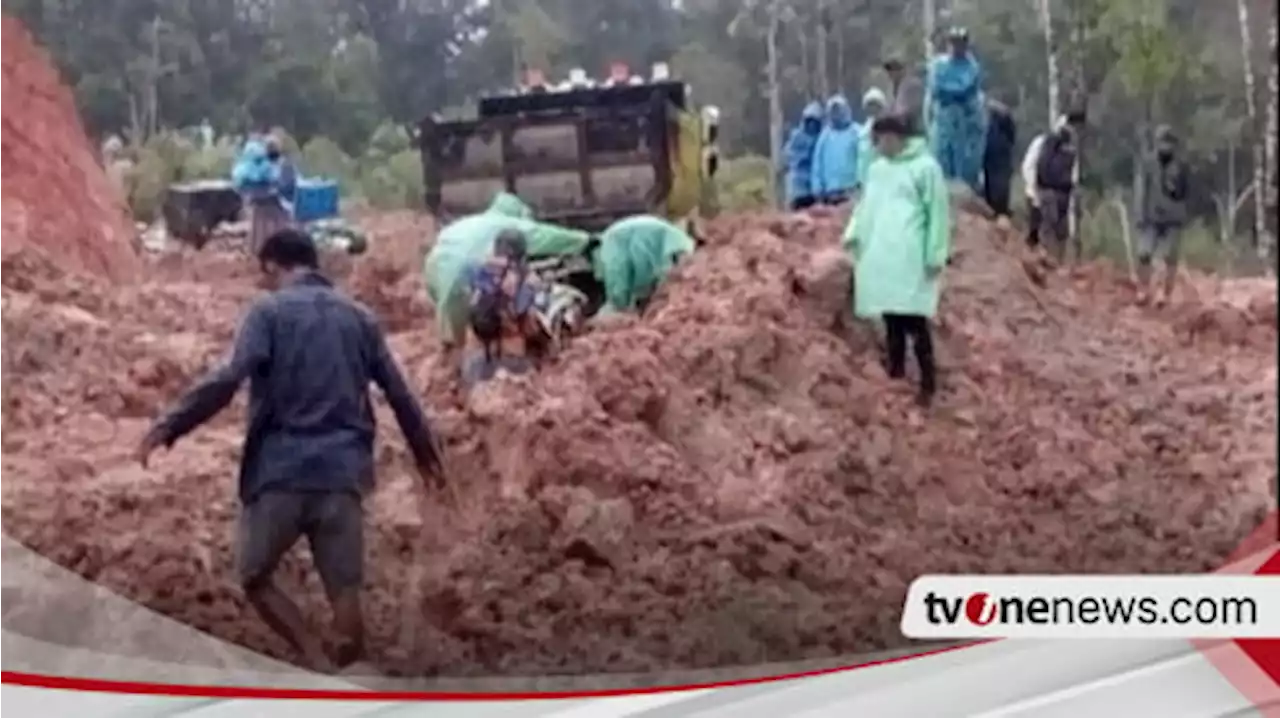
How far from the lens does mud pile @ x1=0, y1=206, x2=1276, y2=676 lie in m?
1.02

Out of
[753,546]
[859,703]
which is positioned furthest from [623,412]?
[859,703]

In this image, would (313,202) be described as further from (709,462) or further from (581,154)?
(709,462)

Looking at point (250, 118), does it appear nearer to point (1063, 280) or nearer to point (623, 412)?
point (623, 412)

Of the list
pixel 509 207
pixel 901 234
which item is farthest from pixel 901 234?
pixel 509 207

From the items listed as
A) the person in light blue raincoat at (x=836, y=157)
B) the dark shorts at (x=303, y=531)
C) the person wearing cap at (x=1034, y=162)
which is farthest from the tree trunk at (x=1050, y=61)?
the dark shorts at (x=303, y=531)

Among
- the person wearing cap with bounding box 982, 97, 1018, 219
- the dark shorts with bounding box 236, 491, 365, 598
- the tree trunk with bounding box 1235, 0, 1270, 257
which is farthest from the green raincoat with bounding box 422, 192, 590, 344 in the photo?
the tree trunk with bounding box 1235, 0, 1270, 257

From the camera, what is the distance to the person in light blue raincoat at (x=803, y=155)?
1.04 meters

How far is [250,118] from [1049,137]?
1.45 feet

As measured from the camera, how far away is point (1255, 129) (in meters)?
1.04

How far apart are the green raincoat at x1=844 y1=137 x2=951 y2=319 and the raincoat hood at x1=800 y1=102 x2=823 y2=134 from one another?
1.5 inches

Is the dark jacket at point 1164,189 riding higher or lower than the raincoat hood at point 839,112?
lower

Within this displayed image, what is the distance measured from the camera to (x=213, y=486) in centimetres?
102

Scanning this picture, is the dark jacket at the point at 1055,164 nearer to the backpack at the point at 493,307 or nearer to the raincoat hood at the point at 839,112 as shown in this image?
the raincoat hood at the point at 839,112

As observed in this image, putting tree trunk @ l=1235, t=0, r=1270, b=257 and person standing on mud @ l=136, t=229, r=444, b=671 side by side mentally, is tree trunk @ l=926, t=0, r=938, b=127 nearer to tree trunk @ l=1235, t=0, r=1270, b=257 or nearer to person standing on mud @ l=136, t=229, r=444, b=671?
tree trunk @ l=1235, t=0, r=1270, b=257
